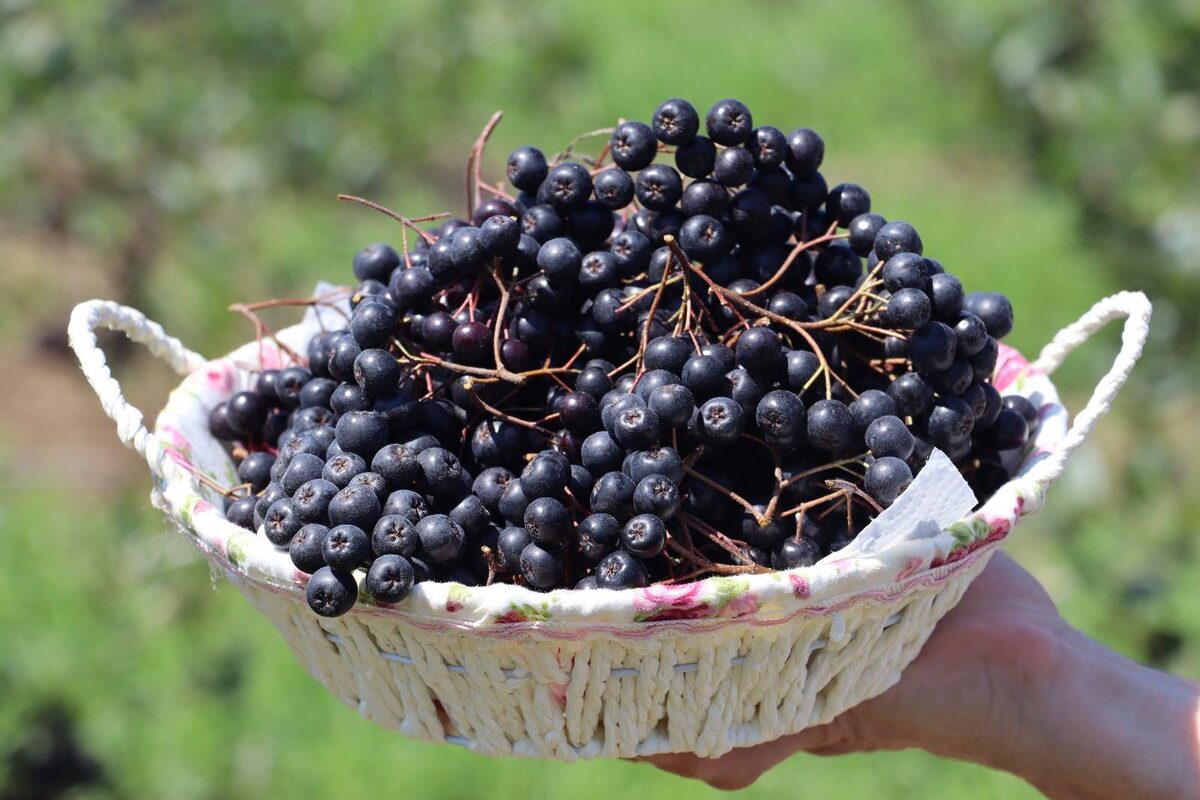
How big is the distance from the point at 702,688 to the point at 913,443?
316 mm

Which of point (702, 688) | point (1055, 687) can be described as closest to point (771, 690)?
point (702, 688)

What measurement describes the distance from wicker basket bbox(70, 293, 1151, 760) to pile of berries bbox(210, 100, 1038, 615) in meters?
0.06

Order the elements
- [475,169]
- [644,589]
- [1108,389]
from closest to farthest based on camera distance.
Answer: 1. [644,589]
2. [1108,389]
3. [475,169]

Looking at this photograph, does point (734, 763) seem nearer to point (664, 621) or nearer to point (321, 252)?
point (664, 621)

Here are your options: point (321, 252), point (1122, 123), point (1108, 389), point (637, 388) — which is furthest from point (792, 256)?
point (321, 252)

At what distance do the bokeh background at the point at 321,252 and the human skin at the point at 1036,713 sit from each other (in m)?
1.12

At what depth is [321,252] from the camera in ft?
13.5

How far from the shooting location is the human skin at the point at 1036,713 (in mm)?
1579

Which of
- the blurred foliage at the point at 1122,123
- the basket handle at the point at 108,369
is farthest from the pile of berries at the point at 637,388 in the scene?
the blurred foliage at the point at 1122,123

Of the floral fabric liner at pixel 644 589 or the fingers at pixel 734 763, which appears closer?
the floral fabric liner at pixel 644 589

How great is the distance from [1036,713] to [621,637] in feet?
2.42

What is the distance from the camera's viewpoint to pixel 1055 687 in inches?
64.1

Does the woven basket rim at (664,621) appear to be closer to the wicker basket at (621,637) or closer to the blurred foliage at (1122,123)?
the wicker basket at (621,637)

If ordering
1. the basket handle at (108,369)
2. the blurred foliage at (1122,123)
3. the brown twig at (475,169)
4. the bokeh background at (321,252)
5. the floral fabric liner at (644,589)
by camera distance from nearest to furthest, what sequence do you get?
the floral fabric liner at (644,589) < the basket handle at (108,369) < the brown twig at (475,169) < the bokeh background at (321,252) < the blurred foliage at (1122,123)
